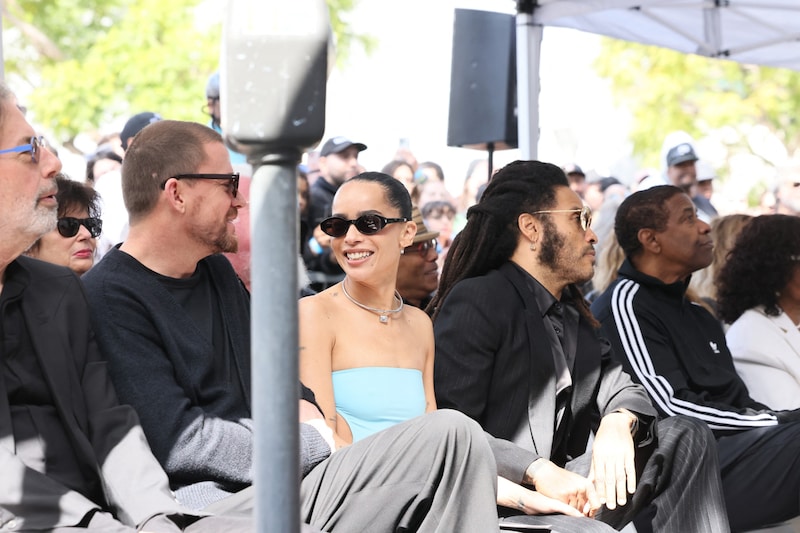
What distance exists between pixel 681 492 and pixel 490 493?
53.2 inches

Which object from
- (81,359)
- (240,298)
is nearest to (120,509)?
(81,359)

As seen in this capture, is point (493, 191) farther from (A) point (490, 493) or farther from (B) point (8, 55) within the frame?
(B) point (8, 55)

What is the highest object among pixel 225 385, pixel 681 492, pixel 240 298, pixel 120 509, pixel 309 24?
pixel 309 24

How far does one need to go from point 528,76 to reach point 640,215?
1963 mm

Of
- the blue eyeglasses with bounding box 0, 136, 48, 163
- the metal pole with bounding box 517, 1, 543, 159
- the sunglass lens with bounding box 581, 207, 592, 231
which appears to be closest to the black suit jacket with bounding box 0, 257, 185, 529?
the blue eyeglasses with bounding box 0, 136, 48, 163

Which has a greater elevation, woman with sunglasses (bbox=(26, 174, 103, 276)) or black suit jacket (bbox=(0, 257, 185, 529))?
woman with sunglasses (bbox=(26, 174, 103, 276))

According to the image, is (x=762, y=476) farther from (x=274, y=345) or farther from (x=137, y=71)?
(x=137, y=71)

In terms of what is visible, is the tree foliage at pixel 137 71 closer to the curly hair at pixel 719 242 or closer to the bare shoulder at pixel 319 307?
the curly hair at pixel 719 242

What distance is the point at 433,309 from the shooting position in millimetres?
4832

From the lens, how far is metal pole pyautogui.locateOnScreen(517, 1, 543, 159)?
7371mm

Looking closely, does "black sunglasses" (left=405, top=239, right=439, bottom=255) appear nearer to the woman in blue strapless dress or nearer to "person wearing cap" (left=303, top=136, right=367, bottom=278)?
the woman in blue strapless dress

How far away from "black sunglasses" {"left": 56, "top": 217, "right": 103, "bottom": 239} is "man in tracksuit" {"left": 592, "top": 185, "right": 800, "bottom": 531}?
2.30 m

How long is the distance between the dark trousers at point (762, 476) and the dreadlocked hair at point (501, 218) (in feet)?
4.78

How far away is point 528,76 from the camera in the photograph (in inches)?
291
